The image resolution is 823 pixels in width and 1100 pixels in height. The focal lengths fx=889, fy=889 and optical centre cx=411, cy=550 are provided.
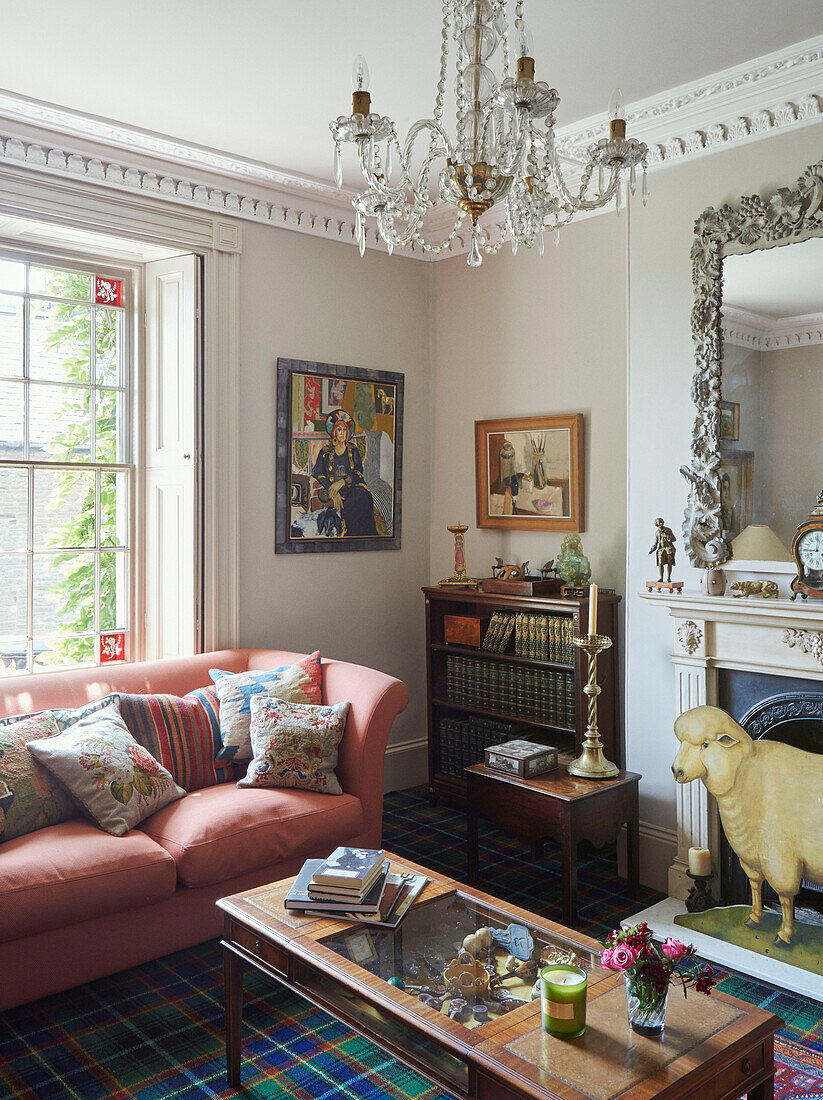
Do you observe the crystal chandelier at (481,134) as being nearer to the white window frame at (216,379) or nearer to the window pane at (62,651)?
the white window frame at (216,379)

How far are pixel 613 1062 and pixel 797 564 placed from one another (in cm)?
190

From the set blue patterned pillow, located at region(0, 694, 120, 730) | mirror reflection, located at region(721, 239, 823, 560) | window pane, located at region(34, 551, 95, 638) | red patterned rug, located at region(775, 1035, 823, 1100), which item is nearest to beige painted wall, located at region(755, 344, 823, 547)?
mirror reflection, located at region(721, 239, 823, 560)

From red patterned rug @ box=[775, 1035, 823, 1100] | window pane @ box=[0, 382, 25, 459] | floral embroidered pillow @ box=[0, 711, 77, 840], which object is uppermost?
window pane @ box=[0, 382, 25, 459]

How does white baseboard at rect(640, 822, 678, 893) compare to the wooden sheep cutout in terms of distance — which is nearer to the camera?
the wooden sheep cutout

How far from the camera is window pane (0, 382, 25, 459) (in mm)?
3779

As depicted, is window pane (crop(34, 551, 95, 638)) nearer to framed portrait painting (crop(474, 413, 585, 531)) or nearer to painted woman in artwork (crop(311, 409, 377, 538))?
painted woman in artwork (crop(311, 409, 377, 538))

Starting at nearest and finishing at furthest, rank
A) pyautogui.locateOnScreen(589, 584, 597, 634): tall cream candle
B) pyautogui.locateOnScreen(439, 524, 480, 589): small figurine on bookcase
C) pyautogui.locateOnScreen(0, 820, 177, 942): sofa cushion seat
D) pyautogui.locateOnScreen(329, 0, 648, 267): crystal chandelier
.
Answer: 1. pyautogui.locateOnScreen(329, 0, 648, 267): crystal chandelier
2. pyautogui.locateOnScreen(0, 820, 177, 942): sofa cushion seat
3. pyautogui.locateOnScreen(589, 584, 597, 634): tall cream candle
4. pyautogui.locateOnScreen(439, 524, 480, 589): small figurine on bookcase

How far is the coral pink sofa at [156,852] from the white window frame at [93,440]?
43 centimetres

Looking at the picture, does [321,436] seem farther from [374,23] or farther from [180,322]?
[374,23]

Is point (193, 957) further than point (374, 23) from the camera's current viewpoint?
Yes

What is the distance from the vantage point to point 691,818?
3439mm

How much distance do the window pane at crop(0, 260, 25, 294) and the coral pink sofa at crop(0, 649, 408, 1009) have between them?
1.67 meters

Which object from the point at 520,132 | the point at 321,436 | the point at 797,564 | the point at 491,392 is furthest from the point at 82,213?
the point at 797,564

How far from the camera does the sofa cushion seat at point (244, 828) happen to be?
9.78ft
